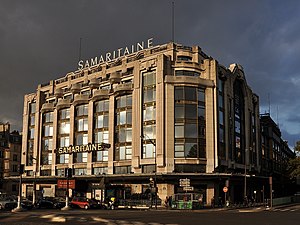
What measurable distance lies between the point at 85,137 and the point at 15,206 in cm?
3274

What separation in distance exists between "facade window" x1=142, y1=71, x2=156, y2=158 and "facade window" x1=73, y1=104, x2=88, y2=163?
648 inches

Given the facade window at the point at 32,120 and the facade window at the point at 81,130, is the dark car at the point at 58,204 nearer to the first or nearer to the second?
the facade window at the point at 81,130

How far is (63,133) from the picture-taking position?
86.6 metres

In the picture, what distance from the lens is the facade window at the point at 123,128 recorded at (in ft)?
240

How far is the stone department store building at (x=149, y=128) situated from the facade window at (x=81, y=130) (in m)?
0.21

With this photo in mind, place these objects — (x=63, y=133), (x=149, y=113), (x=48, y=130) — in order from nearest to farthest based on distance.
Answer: (x=149, y=113) → (x=63, y=133) → (x=48, y=130)

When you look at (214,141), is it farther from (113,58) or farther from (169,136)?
(113,58)

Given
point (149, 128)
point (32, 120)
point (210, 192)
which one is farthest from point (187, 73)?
point (32, 120)

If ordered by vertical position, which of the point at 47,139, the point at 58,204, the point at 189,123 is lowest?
the point at 58,204

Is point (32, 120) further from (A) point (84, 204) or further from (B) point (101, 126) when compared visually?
(A) point (84, 204)

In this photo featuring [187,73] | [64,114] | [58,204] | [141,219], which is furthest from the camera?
[64,114]

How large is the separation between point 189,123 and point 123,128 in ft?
44.3

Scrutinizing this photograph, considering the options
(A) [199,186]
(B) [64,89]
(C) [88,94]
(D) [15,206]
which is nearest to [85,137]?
(C) [88,94]

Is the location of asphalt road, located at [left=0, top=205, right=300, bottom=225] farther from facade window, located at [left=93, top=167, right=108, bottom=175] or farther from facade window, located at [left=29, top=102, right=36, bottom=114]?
facade window, located at [left=29, top=102, right=36, bottom=114]
